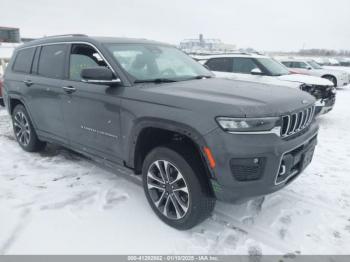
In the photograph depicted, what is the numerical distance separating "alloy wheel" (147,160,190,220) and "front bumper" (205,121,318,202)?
1.28ft

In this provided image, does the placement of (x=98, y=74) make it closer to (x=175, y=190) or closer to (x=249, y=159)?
(x=175, y=190)

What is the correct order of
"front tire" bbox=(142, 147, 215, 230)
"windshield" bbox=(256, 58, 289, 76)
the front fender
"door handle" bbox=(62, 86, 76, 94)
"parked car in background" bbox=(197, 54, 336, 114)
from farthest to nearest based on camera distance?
"windshield" bbox=(256, 58, 289, 76) < "parked car in background" bbox=(197, 54, 336, 114) < "door handle" bbox=(62, 86, 76, 94) < "front tire" bbox=(142, 147, 215, 230) < the front fender

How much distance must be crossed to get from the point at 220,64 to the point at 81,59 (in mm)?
5542

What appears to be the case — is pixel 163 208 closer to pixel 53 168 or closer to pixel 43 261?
pixel 43 261

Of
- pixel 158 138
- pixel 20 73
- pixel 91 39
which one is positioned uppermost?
pixel 91 39

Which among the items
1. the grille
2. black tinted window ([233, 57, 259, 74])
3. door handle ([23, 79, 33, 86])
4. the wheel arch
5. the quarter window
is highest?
the quarter window

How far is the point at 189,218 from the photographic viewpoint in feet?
8.93

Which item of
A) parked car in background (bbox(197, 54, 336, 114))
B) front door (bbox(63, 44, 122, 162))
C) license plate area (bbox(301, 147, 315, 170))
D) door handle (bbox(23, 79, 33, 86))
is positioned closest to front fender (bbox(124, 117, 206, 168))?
front door (bbox(63, 44, 122, 162))

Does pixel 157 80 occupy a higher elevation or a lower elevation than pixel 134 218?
higher

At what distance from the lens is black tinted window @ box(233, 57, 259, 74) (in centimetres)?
807

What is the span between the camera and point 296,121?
8.75 feet

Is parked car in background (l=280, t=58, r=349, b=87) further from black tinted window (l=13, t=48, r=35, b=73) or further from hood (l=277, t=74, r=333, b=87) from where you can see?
black tinted window (l=13, t=48, r=35, b=73)

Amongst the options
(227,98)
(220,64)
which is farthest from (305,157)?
(220,64)

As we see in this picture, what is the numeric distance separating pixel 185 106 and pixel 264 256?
58.6 inches
